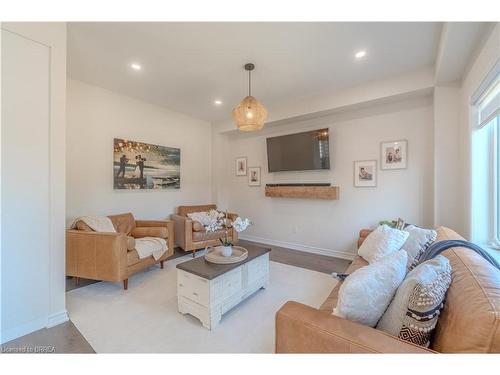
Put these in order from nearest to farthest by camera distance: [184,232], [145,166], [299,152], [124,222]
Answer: [124,222]
[184,232]
[145,166]
[299,152]

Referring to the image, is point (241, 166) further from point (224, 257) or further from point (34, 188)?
point (34, 188)

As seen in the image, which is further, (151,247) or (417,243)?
(151,247)

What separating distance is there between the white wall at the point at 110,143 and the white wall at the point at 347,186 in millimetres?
989

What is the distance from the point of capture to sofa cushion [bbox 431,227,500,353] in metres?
0.71

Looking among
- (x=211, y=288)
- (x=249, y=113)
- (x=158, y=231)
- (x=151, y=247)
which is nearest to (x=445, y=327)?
(x=211, y=288)

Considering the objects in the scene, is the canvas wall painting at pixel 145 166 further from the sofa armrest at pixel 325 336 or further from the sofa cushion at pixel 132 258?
the sofa armrest at pixel 325 336

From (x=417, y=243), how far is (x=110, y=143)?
4144 millimetres

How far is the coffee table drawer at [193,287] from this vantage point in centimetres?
184

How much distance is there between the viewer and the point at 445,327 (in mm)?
877

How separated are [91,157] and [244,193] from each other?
285 cm

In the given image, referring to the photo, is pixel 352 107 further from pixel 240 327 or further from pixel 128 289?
pixel 128 289

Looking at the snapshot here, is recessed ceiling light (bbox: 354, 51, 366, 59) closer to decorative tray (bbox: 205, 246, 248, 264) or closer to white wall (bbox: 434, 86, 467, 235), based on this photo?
white wall (bbox: 434, 86, 467, 235)

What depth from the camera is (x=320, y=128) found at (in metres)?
3.87
